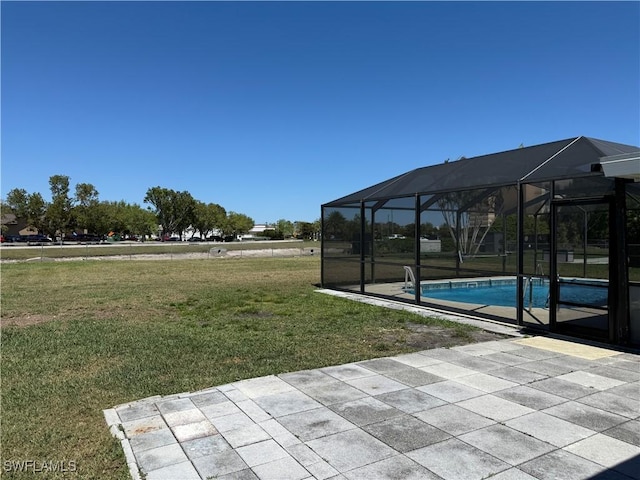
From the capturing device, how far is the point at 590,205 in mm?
6711

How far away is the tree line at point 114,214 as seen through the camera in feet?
192

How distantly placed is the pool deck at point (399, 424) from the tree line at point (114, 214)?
206 feet

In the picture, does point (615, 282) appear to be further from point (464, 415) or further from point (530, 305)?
point (464, 415)

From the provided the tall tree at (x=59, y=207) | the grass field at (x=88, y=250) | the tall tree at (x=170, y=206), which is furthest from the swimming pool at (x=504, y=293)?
the tall tree at (x=170, y=206)

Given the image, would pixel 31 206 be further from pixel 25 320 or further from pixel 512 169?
pixel 512 169

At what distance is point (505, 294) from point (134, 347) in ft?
23.0

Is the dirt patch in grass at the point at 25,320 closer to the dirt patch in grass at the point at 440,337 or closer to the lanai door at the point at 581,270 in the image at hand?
the dirt patch in grass at the point at 440,337

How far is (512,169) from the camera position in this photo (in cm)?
843

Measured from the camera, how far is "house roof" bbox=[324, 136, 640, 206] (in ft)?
23.4

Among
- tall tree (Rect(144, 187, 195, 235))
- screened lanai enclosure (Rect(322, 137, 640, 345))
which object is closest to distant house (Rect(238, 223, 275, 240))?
tall tree (Rect(144, 187, 195, 235))

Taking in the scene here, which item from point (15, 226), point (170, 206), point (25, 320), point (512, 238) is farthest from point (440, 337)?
point (15, 226)

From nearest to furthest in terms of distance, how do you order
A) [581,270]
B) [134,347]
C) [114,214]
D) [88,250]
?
[134,347] < [581,270] < [88,250] < [114,214]

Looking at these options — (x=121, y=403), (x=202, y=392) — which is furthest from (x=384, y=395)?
(x=121, y=403)

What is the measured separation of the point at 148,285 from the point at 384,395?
38.3ft
